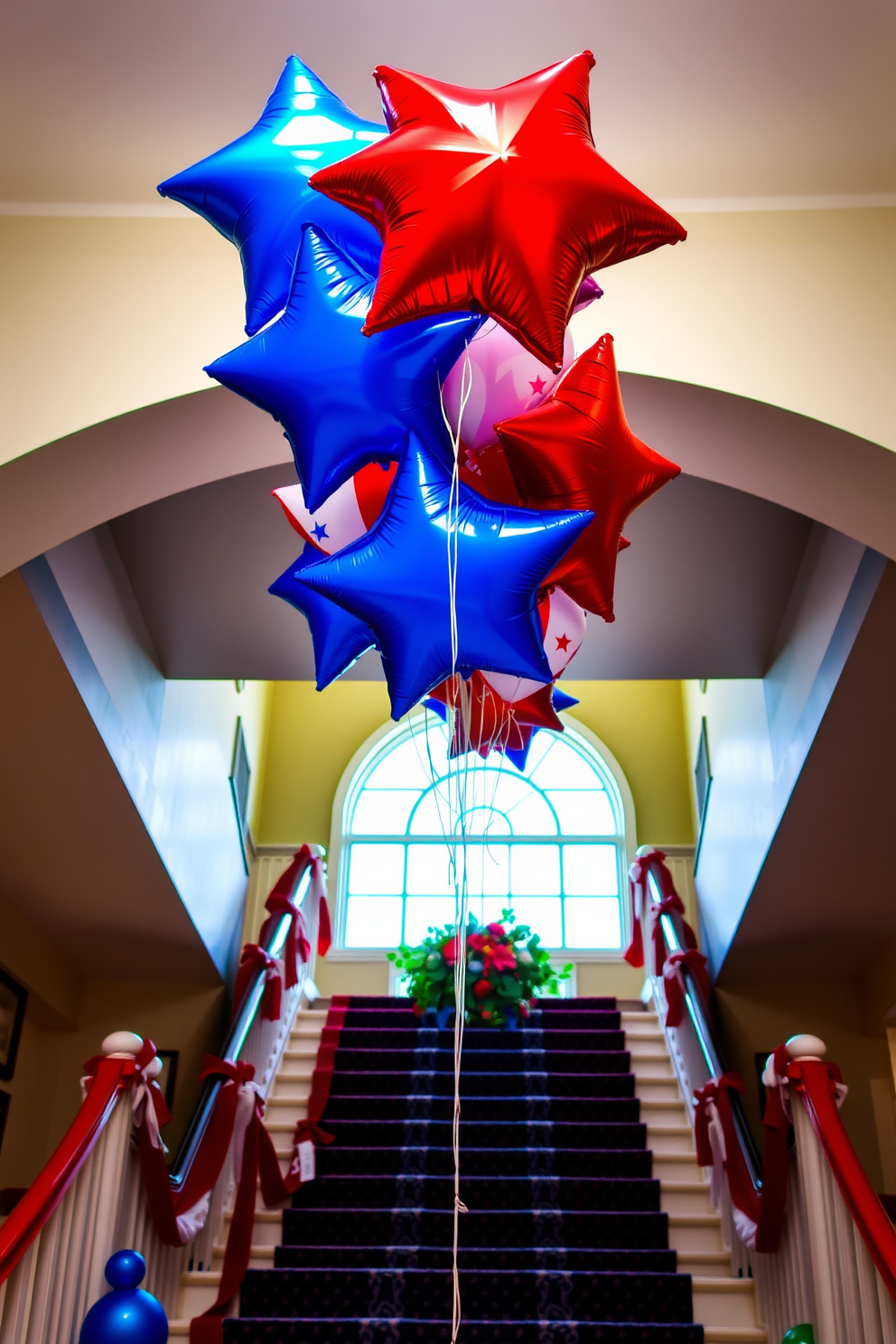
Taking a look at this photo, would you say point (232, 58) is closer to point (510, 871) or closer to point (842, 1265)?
point (842, 1265)

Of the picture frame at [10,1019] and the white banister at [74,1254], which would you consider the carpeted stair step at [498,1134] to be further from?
the white banister at [74,1254]

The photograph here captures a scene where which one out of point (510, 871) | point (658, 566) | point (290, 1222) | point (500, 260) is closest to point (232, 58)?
point (500, 260)

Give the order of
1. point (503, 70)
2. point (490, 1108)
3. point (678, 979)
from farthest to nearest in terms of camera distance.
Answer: point (678, 979) < point (490, 1108) < point (503, 70)

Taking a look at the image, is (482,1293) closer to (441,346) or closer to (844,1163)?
(844,1163)

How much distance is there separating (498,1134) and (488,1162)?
30 cm

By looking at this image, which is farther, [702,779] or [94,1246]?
[702,779]

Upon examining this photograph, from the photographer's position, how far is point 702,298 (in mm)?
2832

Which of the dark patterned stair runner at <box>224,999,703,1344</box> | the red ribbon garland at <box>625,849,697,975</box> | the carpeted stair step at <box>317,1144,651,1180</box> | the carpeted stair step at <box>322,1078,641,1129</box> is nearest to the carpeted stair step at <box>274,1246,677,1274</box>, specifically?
the dark patterned stair runner at <box>224,999,703,1344</box>

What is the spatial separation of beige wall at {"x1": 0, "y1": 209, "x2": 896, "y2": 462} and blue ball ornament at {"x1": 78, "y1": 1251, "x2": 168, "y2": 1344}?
2429 millimetres

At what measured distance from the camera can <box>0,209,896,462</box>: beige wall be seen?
2.74 meters

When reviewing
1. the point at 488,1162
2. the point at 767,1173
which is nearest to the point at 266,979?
the point at 488,1162

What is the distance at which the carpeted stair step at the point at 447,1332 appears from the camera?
4148mm

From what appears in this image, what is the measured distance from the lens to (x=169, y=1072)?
6770mm

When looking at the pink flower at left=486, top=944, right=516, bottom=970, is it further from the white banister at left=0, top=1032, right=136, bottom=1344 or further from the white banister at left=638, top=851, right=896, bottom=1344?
the white banister at left=0, top=1032, right=136, bottom=1344
